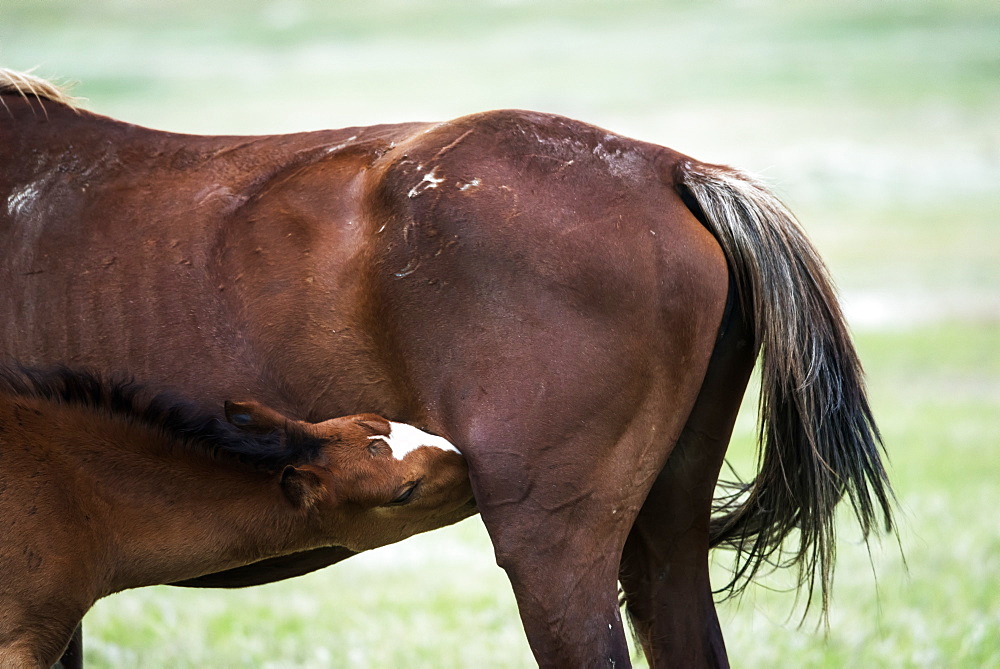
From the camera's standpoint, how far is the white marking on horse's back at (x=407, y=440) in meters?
2.90

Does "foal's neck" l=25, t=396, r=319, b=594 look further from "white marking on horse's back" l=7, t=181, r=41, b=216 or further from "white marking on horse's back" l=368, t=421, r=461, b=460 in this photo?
"white marking on horse's back" l=7, t=181, r=41, b=216

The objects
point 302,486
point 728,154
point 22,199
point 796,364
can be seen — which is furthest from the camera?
point 728,154

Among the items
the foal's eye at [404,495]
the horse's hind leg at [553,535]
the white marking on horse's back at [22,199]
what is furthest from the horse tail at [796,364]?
the white marking on horse's back at [22,199]

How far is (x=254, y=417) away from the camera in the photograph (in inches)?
113

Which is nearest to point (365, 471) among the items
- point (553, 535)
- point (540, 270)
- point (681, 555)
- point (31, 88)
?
point (553, 535)

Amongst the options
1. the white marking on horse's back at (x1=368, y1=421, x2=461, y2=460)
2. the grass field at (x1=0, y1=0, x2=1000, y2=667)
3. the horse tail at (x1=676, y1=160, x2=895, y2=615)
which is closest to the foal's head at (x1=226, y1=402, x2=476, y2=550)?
the white marking on horse's back at (x1=368, y1=421, x2=461, y2=460)

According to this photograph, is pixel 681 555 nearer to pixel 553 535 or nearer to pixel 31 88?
pixel 553 535

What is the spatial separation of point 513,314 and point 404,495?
595 mm

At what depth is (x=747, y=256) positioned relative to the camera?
306 cm

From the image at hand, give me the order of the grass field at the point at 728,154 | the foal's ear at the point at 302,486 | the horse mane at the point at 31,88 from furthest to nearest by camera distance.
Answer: the grass field at the point at 728,154
the horse mane at the point at 31,88
the foal's ear at the point at 302,486

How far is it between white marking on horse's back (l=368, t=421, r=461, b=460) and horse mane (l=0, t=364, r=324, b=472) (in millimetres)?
201

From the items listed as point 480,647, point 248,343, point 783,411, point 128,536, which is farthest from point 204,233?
point 480,647

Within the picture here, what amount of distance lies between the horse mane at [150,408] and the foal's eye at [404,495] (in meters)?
0.26

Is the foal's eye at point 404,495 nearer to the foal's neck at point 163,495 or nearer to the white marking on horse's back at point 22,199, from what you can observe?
the foal's neck at point 163,495
